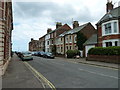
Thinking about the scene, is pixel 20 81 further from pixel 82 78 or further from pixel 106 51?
pixel 106 51

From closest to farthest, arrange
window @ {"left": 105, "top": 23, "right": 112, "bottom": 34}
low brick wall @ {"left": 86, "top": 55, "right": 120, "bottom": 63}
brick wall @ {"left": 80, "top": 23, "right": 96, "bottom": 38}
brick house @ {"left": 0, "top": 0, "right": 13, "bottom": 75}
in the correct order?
1. brick house @ {"left": 0, "top": 0, "right": 13, "bottom": 75}
2. low brick wall @ {"left": 86, "top": 55, "right": 120, "bottom": 63}
3. window @ {"left": 105, "top": 23, "right": 112, "bottom": 34}
4. brick wall @ {"left": 80, "top": 23, "right": 96, "bottom": 38}

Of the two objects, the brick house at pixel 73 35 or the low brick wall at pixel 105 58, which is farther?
the brick house at pixel 73 35

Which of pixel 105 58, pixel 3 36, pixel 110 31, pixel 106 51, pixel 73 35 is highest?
pixel 73 35

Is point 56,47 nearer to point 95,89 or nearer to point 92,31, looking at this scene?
point 92,31

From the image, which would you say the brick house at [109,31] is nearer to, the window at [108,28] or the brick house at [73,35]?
the window at [108,28]

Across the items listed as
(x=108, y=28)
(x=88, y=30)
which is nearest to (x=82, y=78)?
(x=108, y=28)

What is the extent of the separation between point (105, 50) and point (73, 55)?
12383mm

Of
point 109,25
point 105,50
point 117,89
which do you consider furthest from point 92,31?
point 117,89

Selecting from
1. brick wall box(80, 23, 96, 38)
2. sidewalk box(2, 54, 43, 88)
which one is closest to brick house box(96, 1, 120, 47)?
brick wall box(80, 23, 96, 38)

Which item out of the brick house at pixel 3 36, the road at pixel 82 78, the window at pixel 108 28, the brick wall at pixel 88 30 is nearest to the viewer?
the road at pixel 82 78

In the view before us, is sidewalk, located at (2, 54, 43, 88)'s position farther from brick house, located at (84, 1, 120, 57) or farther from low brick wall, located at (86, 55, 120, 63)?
brick house, located at (84, 1, 120, 57)

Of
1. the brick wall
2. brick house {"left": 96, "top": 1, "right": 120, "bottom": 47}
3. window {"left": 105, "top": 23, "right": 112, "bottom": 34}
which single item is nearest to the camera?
brick house {"left": 96, "top": 1, "right": 120, "bottom": 47}

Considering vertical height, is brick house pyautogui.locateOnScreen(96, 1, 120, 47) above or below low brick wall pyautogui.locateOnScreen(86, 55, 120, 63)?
above

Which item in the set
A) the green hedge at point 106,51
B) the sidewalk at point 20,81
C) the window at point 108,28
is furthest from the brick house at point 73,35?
the sidewalk at point 20,81
